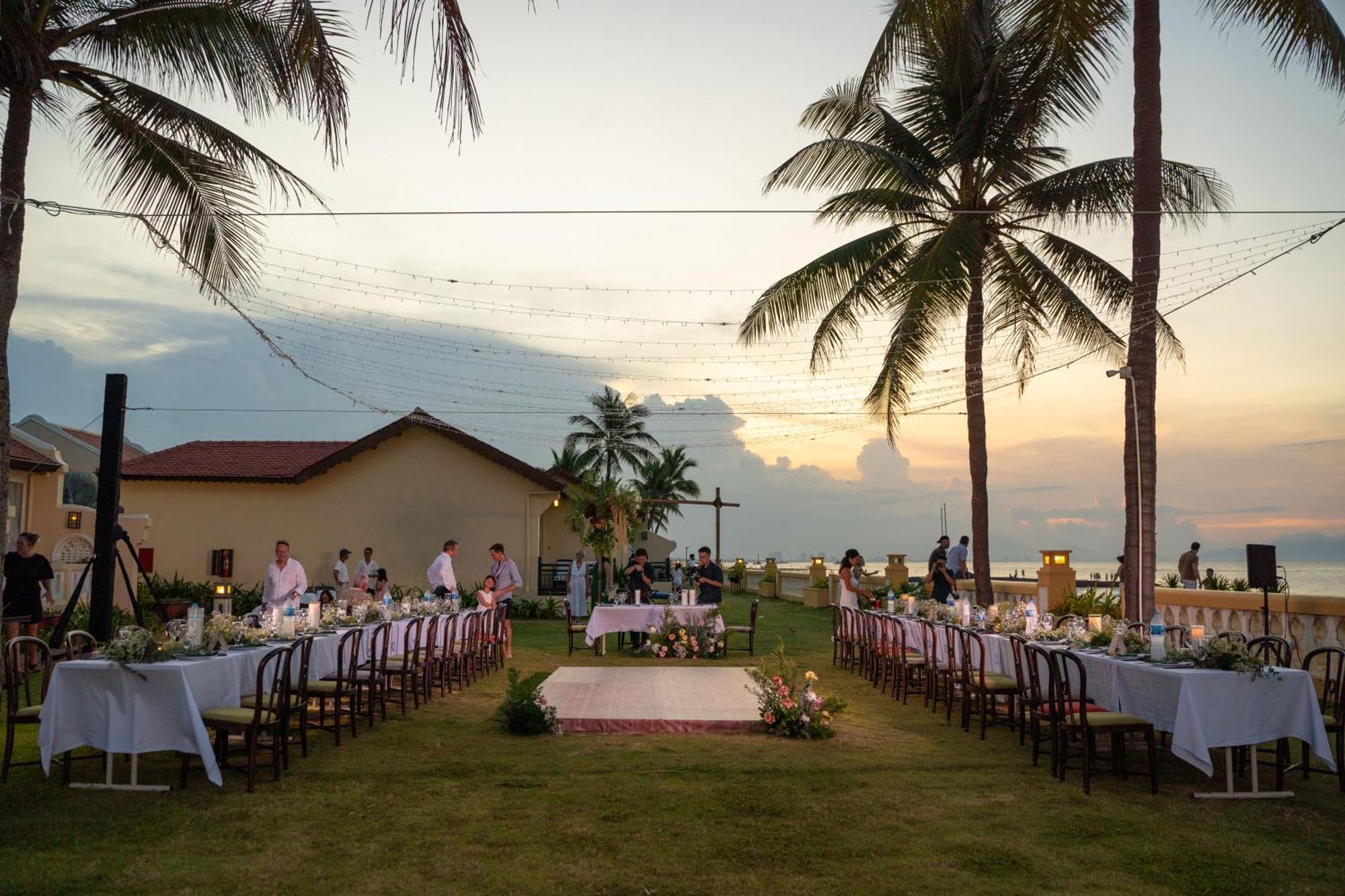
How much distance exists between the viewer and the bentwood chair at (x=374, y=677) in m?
9.63

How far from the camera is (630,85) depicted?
11.2m

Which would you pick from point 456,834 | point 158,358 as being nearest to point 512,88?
point 456,834

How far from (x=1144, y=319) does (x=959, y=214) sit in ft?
12.9

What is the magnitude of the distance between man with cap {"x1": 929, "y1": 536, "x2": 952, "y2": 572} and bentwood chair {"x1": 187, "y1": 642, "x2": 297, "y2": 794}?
13.8 m

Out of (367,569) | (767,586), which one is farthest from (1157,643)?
(767,586)

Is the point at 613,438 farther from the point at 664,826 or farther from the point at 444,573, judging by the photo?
the point at 664,826

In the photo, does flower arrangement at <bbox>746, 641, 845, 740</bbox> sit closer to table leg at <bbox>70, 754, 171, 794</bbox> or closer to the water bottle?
the water bottle

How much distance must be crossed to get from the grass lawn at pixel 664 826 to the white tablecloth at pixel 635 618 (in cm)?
739

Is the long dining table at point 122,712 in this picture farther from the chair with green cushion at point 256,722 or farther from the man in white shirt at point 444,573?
the man in white shirt at point 444,573

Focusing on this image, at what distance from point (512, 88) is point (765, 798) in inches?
258

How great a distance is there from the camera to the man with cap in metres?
19.3

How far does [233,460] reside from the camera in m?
26.4

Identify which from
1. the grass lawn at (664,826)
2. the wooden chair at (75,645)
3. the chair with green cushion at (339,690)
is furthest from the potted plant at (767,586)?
the wooden chair at (75,645)

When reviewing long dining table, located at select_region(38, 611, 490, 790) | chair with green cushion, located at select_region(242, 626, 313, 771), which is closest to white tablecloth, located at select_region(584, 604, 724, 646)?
chair with green cushion, located at select_region(242, 626, 313, 771)
